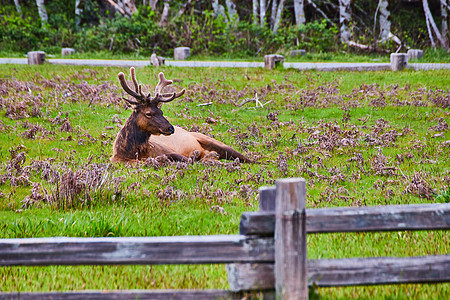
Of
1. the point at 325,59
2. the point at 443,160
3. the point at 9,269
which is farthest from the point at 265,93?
the point at 9,269

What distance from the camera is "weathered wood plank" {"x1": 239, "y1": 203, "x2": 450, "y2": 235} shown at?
140 inches

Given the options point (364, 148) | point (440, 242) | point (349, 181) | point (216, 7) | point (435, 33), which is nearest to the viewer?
point (440, 242)

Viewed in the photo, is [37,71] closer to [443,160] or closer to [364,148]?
[364,148]

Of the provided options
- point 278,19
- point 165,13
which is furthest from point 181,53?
point 278,19

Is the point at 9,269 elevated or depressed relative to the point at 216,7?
depressed

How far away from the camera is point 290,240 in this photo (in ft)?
11.4

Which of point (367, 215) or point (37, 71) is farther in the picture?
point (37, 71)

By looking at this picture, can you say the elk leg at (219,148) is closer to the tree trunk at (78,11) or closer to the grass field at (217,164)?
the grass field at (217,164)

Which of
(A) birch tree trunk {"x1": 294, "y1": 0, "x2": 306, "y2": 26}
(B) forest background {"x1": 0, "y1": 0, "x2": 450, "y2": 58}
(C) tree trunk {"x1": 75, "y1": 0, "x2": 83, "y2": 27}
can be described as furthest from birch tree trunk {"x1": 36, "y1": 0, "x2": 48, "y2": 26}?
(A) birch tree trunk {"x1": 294, "y1": 0, "x2": 306, "y2": 26}

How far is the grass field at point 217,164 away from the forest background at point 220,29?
9.76 meters

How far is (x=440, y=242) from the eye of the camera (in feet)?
17.4

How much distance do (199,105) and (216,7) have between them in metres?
18.1

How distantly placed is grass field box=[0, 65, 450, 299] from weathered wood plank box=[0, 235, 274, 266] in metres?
0.93

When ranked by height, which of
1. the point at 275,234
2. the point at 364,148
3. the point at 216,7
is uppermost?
the point at 216,7
